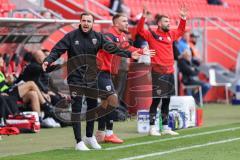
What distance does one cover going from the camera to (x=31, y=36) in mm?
18172

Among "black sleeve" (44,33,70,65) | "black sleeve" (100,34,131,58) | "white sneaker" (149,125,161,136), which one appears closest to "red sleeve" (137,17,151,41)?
"white sneaker" (149,125,161,136)

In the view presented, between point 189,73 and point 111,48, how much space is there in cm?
1090

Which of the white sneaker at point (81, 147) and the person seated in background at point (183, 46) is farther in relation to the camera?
the person seated in background at point (183, 46)

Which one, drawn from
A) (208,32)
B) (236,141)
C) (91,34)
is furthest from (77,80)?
(208,32)

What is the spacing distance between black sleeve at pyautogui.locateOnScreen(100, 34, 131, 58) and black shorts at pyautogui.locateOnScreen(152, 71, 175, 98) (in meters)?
2.28

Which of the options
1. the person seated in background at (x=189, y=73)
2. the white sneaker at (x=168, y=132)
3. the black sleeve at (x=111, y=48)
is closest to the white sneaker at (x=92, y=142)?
the black sleeve at (x=111, y=48)

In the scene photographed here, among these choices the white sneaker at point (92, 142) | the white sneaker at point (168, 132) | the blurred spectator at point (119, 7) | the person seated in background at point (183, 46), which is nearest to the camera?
the white sneaker at point (92, 142)

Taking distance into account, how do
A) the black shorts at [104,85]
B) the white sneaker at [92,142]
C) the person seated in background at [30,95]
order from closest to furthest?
1. the white sneaker at [92,142]
2. the black shorts at [104,85]
3. the person seated in background at [30,95]

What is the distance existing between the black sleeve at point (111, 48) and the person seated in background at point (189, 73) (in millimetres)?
10368

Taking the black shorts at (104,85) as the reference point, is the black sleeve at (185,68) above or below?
above

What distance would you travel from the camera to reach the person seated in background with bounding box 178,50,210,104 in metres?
23.0

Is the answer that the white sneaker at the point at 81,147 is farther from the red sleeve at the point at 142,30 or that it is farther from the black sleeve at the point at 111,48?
the red sleeve at the point at 142,30

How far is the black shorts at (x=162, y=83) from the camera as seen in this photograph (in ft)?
48.4

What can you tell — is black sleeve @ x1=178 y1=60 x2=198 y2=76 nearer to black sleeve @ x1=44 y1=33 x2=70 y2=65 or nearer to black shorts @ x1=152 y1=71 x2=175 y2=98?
black shorts @ x1=152 y1=71 x2=175 y2=98
